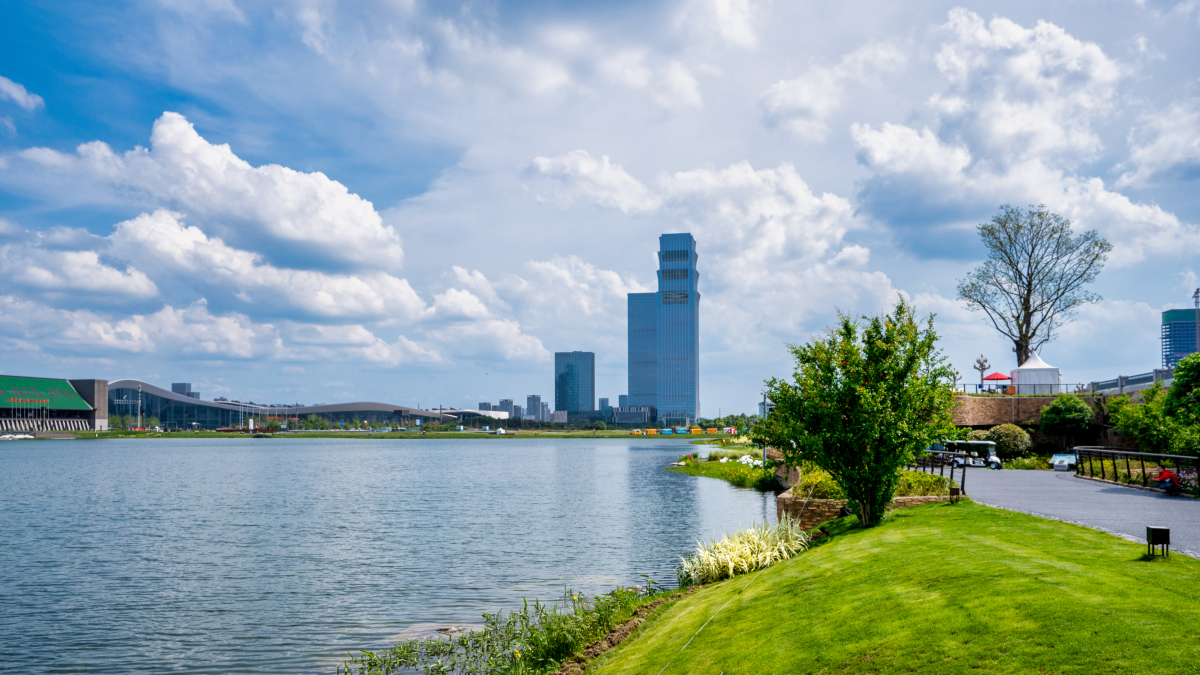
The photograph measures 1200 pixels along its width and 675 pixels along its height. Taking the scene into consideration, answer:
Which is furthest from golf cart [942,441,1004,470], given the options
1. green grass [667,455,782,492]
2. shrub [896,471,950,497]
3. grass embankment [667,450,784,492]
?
shrub [896,471,950,497]

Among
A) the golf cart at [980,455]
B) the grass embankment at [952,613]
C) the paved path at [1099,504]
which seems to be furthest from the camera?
the golf cart at [980,455]

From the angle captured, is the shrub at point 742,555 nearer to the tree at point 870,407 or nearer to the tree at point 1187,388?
the tree at point 870,407

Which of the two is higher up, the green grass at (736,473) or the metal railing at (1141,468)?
the metal railing at (1141,468)

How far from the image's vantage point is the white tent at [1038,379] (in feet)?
191

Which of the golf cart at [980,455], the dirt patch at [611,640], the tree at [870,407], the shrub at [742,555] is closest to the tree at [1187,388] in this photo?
the golf cart at [980,455]

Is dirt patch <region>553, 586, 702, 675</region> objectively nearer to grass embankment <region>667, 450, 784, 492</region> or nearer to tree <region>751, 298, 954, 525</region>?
tree <region>751, 298, 954, 525</region>

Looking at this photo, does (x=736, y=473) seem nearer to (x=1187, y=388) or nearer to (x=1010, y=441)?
(x=1010, y=441)

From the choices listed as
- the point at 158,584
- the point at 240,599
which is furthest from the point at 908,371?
the point at 158,584

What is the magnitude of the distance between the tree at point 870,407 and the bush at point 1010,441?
35435mm

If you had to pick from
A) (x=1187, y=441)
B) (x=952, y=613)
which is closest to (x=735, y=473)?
(x=1187, y=441)

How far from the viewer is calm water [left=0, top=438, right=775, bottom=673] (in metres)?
16.5

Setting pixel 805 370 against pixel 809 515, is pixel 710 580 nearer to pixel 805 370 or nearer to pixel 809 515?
pixel 805 370

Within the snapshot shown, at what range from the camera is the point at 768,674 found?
9.25 m

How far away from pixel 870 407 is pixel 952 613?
9.97 meters
